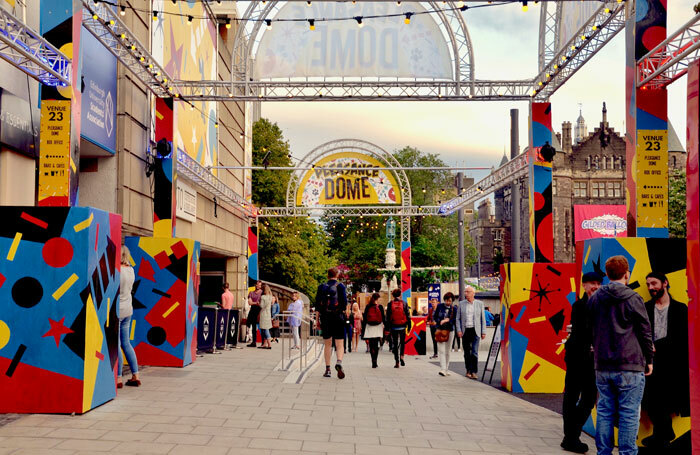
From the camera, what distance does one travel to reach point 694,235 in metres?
A: 4.93

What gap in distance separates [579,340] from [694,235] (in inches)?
79.2

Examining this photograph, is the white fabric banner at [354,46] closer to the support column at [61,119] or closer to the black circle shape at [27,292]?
the support column at [61,119]

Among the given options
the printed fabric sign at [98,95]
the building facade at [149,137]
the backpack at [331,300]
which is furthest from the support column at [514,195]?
the printed fabric sign at [98,95]

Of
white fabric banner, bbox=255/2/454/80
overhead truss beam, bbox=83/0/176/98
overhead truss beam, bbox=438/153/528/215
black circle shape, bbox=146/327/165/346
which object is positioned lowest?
black circle shape, bbox=146/327/165/346

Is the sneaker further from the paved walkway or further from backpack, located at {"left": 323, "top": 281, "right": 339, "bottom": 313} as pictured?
backpack, located at {"left": 323, "top": 281, "right": 339, "bottom": 313}

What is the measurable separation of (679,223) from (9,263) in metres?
36.2

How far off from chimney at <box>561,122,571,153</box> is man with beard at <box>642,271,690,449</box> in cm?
7541

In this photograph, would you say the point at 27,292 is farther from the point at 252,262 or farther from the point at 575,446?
the point at 252,262

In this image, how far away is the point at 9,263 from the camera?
729cm

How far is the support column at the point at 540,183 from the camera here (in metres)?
13.8

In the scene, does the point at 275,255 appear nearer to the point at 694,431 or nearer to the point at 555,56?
the point at 555,56

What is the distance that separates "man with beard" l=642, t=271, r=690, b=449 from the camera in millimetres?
6273

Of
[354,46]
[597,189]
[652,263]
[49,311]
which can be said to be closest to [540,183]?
[354,46]

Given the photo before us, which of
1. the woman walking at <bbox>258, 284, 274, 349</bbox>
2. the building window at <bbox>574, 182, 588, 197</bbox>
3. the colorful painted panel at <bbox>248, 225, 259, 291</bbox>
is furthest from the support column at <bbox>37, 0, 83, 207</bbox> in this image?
the building window at <bbox>574, 182, 588, 197</bbox>
